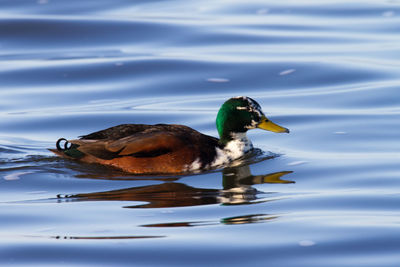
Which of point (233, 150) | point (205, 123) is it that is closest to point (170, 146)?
point (233, 150)

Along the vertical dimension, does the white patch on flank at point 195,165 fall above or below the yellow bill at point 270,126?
below

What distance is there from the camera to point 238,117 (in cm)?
1070

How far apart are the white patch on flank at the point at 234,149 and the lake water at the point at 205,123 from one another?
8.4 inches

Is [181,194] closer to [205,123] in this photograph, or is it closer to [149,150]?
[149,150]

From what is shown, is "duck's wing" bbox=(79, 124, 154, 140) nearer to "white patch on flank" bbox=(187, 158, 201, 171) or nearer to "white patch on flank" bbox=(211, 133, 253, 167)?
"white patch on flank" bbox=(187, 158, 201, 171)

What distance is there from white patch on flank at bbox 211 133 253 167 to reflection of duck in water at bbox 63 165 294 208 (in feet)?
2.03

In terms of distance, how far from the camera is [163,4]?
2230 cm

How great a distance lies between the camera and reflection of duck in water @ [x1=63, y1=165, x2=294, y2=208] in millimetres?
8706

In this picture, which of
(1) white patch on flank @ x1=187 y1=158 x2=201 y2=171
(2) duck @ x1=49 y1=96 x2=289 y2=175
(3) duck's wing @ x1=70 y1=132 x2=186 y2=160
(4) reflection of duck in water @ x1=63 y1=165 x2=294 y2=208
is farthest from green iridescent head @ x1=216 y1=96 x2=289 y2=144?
(4) reflection of duck in water @ x1=63 y1=165 x2=294 y2=208

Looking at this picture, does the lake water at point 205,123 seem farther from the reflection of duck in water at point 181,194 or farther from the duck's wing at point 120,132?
the duck's wing at point 120,132

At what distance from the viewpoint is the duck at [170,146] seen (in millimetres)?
10000

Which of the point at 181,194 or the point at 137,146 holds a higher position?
the point at 137,146

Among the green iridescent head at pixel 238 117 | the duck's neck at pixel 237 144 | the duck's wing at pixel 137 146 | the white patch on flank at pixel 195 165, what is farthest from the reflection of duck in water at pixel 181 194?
the green iridescent head at pixel 238 117

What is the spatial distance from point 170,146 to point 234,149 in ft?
3.31
